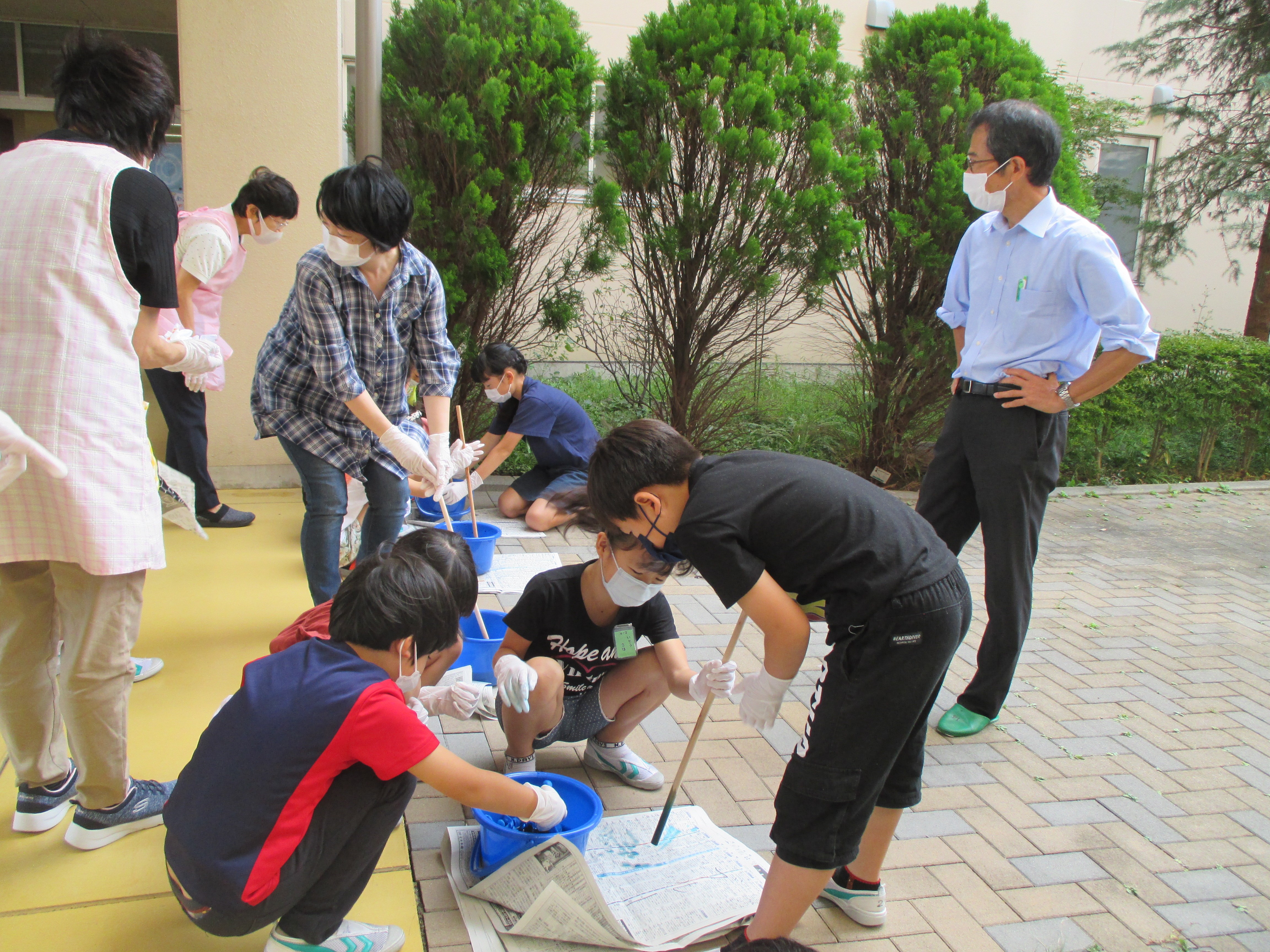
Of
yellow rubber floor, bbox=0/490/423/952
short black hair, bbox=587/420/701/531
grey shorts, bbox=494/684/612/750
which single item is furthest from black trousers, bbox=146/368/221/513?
short black hair, bbox=587/420/701/531

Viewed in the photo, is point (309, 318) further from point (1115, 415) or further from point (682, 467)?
point (1115, 415)

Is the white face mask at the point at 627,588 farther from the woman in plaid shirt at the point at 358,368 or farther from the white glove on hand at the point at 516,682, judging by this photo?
the woman in plaid shirt at the point at 358,368

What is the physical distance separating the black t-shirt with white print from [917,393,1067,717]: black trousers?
43.7 inches

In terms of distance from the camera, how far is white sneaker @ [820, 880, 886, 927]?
1.95 metres

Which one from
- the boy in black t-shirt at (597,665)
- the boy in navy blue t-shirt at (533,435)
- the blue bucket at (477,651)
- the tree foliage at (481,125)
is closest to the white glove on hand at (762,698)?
the boy in black t-shirt at (597,665)

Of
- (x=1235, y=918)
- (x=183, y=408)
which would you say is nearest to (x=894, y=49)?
(x=183, y=408)

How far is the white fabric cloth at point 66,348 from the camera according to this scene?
1.70 m

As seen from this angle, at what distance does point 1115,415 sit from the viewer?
6.58 metres

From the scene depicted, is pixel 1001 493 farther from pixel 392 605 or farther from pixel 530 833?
pixel 392 605

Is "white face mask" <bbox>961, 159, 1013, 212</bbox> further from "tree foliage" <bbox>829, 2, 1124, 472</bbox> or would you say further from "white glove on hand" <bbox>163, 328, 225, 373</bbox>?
"tree foliage" <bbox>829, 2, 1124, 472</bbox>

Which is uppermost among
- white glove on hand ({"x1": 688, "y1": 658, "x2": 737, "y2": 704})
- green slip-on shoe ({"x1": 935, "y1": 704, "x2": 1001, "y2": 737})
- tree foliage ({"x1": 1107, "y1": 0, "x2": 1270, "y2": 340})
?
tree foliage ({"x1": 1107, "y1": 0, "x2": 1270, "y2": 340})

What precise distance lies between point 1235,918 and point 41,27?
9.29 m

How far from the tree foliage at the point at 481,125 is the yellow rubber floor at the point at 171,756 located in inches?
72.2

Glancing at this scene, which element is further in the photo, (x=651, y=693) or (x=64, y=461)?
(x=651, y=693)
